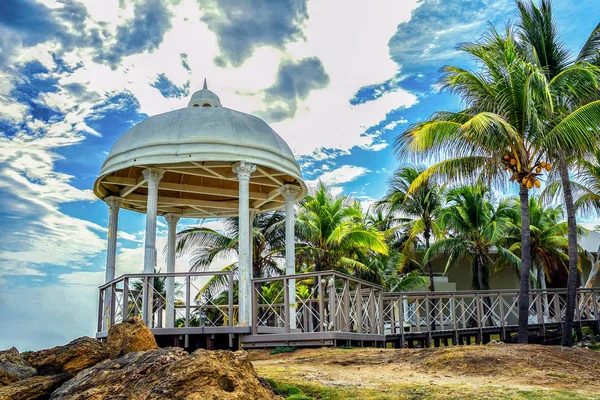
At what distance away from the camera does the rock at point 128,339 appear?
7.92m

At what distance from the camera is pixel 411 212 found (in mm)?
35125

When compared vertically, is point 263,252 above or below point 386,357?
above

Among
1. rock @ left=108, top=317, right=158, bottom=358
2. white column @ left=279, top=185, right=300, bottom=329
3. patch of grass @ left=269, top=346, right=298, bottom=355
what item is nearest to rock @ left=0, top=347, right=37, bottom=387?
rock @ left=108, top=317, right=158, bottom=358

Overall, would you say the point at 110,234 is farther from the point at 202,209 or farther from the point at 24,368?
the point at 24,368

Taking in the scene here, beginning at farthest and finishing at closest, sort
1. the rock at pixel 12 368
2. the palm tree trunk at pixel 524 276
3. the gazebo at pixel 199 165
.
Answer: the palm tree trunk at pixel 524 276, the gazebo at pixel 199 165, the rock at pixel 12 368

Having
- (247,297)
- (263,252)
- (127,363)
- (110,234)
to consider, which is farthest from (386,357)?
(263,252)

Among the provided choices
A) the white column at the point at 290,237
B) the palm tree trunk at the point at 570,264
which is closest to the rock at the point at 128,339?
the white column at the point at 290,237

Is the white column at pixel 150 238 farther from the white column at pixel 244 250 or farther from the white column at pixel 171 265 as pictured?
the white column at pixel 244 250

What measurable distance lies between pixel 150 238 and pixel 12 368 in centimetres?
674

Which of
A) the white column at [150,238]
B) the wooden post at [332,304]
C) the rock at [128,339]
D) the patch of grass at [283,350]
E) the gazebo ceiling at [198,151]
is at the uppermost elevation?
the gazebo ceiling at [198,151]

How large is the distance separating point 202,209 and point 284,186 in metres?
3.73

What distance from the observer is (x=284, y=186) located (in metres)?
16.6

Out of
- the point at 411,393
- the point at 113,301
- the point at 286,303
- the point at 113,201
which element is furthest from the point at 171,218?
the point at 411,393

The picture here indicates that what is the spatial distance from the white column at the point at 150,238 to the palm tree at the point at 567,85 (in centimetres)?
1196
